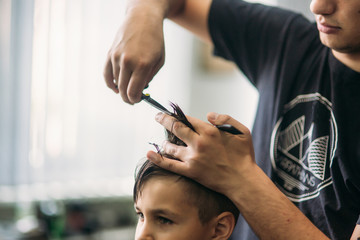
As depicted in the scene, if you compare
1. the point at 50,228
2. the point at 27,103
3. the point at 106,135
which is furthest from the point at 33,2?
the point at 50,228

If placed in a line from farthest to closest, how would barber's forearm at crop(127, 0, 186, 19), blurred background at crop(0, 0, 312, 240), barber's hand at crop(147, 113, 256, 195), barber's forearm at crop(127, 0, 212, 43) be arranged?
blurred background at crop(0, 0, 312, 240) < barber's forearm at crop(127, 0, 212, 43) < barber's forearm at crop(127, 0, 186, 19) < barber's hand at crop(147, 113, 256, 195)

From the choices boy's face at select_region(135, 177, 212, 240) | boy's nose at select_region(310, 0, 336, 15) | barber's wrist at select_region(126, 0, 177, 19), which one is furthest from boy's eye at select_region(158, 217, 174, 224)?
boy's nose at select_region(310, 0, 336, 15)

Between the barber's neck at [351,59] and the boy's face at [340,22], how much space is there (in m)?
0.05

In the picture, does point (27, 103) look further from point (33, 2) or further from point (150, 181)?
point (150, 181)

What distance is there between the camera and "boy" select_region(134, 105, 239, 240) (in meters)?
0.97

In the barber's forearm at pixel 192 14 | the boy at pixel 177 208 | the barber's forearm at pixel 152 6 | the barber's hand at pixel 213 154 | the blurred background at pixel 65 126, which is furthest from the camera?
the blurred background at pixel 65 126

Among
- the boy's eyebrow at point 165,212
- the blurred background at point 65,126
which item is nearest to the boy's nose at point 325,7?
the boy's eyebrow at point 165,212

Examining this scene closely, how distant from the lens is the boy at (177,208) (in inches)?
38.1

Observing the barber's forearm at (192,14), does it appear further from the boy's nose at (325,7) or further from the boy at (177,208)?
the boy at (177,208)

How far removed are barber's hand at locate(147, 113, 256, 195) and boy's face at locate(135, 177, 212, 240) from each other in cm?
9

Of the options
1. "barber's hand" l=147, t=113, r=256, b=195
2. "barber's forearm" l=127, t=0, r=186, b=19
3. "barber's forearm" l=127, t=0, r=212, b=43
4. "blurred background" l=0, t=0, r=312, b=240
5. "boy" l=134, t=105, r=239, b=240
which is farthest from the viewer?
"blurred background" l=0, t=0, r=312, b=240

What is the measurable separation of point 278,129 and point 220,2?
0.50m

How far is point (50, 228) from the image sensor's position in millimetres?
2213

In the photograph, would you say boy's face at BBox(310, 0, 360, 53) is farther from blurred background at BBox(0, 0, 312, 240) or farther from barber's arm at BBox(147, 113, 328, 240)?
blurred background at BBox(0, 0, 312, 240)
